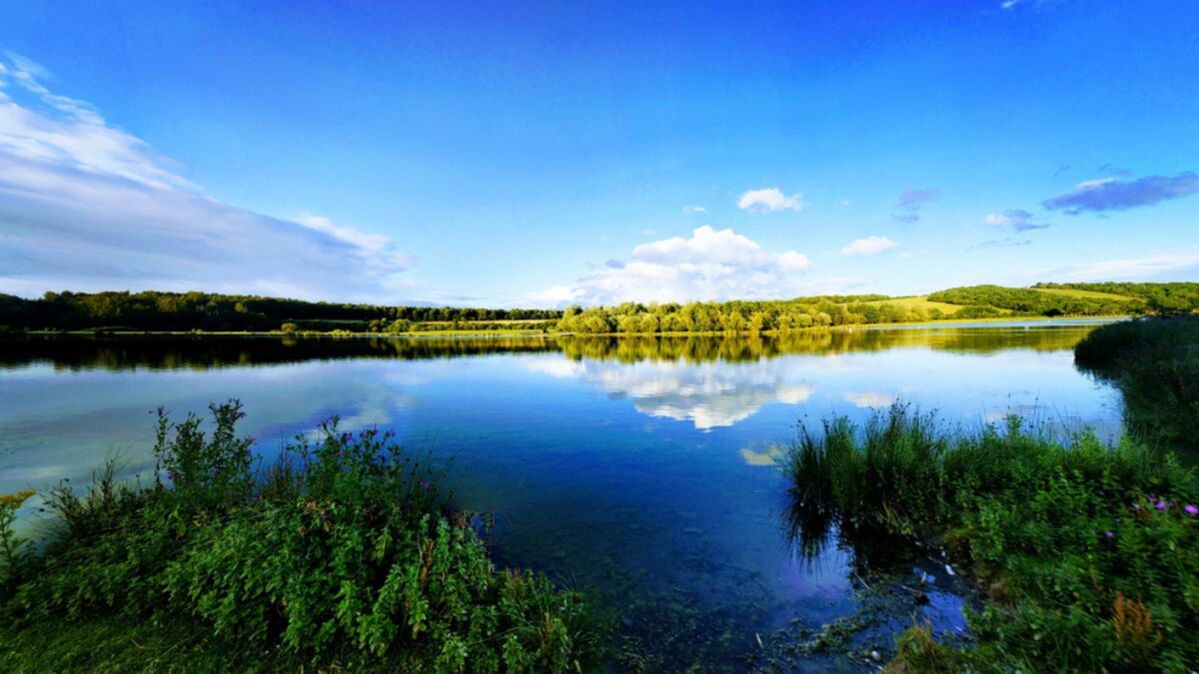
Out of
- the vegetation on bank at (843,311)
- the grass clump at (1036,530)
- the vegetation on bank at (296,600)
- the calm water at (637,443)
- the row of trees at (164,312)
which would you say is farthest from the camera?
the vegetation on bank at (843,311)

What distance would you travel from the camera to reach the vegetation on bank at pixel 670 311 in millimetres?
116938

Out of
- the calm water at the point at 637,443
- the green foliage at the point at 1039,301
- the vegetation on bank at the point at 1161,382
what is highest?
the green foliage at the point at 1039,301

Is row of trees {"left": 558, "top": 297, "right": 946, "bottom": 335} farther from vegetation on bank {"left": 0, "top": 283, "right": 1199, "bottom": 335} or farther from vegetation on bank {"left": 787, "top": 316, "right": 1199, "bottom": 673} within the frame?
vegetation on bank {"left": 787, "top": 316, "right": 1199, "bottom": 673}

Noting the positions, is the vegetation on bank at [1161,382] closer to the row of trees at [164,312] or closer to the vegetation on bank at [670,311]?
the vegetation on bank at [670,311]

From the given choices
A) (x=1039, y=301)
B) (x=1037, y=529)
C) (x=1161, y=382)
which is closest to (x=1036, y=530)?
(x=1037, y=529)

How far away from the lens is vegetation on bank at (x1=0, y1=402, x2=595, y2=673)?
4.82m

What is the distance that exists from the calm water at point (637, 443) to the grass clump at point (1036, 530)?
966 millimetres

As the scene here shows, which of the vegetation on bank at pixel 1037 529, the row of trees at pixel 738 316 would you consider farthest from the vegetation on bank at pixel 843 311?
the vegetation on bank at pixel 1037 529

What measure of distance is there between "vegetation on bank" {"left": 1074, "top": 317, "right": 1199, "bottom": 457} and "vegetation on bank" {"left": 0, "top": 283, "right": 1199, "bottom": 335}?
4063 inches

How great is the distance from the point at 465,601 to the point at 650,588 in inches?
118

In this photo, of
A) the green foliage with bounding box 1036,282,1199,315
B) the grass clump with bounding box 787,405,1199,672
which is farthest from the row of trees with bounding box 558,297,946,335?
the grass clump with bounding box 787,405,1199,672

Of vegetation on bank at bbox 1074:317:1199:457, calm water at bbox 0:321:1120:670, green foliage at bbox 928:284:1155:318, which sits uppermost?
green foliage at bbox 928:284:1155:318

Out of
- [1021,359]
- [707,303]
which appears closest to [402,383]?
[1021,359]

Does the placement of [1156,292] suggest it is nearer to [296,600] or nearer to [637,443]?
[637,443]
